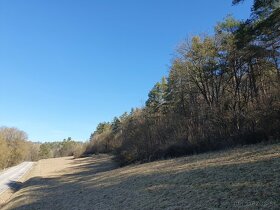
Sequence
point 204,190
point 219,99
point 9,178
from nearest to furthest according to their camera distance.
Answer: point 204,190, point 219,99, point 9,178

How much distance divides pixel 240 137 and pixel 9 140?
103987mm

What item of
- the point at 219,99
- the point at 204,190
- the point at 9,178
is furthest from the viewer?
the point at 9,178

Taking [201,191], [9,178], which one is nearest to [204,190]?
[201,191]

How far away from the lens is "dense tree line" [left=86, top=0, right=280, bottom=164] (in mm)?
22094

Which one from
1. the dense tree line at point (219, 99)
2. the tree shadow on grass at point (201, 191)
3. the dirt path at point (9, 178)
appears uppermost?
the dense tree line at point (219, 99)

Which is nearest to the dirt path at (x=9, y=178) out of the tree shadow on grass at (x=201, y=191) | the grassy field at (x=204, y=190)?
the tree shadow on grass at (x=201, y=191)

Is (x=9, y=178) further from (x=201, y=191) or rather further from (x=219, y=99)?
(x=201, y=191)

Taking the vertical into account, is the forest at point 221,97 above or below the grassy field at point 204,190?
above

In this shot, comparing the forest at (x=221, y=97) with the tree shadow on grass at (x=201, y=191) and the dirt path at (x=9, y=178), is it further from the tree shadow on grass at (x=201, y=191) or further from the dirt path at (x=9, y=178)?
the dirt path at (x=9, y=178)

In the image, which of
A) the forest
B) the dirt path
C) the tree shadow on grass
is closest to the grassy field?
the tree shadow on grass

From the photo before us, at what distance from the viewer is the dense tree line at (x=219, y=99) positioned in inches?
870

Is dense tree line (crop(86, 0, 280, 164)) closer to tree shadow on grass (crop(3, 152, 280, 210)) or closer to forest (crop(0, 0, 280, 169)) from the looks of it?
forest (crop(0, 0, 280, 169))

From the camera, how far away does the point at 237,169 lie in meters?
13.1

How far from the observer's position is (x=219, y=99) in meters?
34.2
